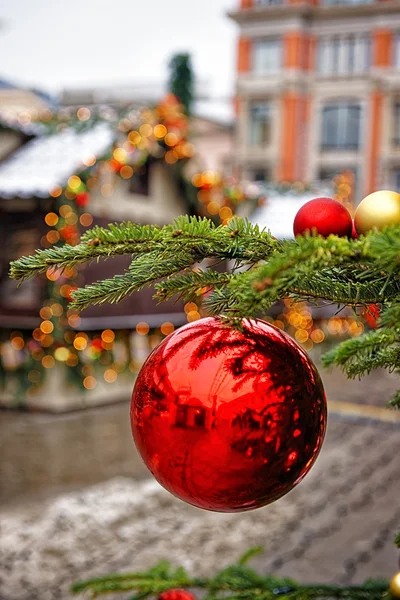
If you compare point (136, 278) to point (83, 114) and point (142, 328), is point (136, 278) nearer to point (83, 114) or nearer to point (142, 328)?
point (142, 328)

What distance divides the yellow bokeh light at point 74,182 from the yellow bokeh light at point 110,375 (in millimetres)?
2237

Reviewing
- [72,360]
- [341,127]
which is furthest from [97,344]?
[341,127]

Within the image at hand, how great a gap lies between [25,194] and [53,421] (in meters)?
2.42

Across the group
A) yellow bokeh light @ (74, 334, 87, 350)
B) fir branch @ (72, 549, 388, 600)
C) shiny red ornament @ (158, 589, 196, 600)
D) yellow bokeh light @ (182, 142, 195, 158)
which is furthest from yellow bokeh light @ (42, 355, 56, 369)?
shiny red ornament @ (158, 589, 196, 600)

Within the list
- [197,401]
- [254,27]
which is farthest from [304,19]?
[197,401]

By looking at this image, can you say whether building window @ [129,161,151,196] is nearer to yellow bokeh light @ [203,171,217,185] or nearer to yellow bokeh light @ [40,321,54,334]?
yellow bokeh light @ [203,171,217,185]

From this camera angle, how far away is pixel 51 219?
7871 millimetres

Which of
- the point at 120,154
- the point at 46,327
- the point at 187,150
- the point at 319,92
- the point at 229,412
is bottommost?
the point at 46,327

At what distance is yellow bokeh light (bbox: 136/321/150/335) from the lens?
8961 millimetres

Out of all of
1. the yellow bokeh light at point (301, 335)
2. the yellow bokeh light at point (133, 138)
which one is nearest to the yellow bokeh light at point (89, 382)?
the yellow bokeh light at point (133, 138)

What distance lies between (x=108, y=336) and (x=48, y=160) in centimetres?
212

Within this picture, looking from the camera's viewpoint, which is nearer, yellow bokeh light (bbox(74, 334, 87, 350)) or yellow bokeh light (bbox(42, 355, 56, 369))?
yellow bokeh light (bbox(42, 355, 56, 369))

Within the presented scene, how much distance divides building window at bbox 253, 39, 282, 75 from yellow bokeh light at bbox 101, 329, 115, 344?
1998 cm

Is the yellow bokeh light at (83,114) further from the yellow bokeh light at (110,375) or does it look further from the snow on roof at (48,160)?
the yellow bokeh light at (110,375)
